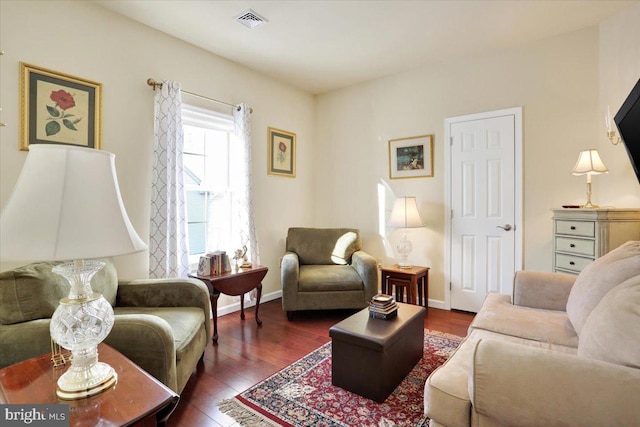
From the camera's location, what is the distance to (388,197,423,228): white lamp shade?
11.1 feet

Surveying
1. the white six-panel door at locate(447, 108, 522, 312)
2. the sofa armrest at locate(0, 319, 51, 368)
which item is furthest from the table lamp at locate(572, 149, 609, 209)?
the sofa armrest at locate(0, 319, 51, 368)

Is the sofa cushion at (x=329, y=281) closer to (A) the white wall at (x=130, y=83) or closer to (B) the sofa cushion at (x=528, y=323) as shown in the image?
(A) the white wall at (x=130, y=83)

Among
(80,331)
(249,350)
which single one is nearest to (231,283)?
(249,350)

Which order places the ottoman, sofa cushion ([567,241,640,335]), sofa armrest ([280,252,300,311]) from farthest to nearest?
sofa armrest ([280,252,300,311]), the ottoman, sofa cushion ([567,241,640,335])

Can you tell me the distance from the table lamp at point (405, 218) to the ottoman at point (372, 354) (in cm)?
143

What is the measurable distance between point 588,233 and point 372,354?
5.98ft

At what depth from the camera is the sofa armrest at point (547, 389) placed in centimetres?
91

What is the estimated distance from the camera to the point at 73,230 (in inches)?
36.3

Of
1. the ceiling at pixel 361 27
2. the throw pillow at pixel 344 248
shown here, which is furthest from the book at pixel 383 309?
the ceiling at pixel 361 27

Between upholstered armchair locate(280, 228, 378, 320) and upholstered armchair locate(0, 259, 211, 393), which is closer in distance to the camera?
upholstered armchair locate(0, 259, 211, 393)

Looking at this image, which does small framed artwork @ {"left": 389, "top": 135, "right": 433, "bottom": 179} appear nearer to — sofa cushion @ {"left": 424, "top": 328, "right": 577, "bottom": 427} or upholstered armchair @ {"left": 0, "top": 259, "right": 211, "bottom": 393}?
sofa cushion @ {"left": 424, "top": 328, "right": 577, "bottom": 427}


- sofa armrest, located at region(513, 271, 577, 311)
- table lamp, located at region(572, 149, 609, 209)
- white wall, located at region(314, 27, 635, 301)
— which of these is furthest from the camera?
white wall, located at region(314, 27, 635, 301)

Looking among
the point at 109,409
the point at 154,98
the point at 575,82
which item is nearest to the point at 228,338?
the point at 109,409

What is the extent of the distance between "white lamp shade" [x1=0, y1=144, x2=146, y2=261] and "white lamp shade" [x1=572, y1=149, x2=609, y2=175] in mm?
3060
